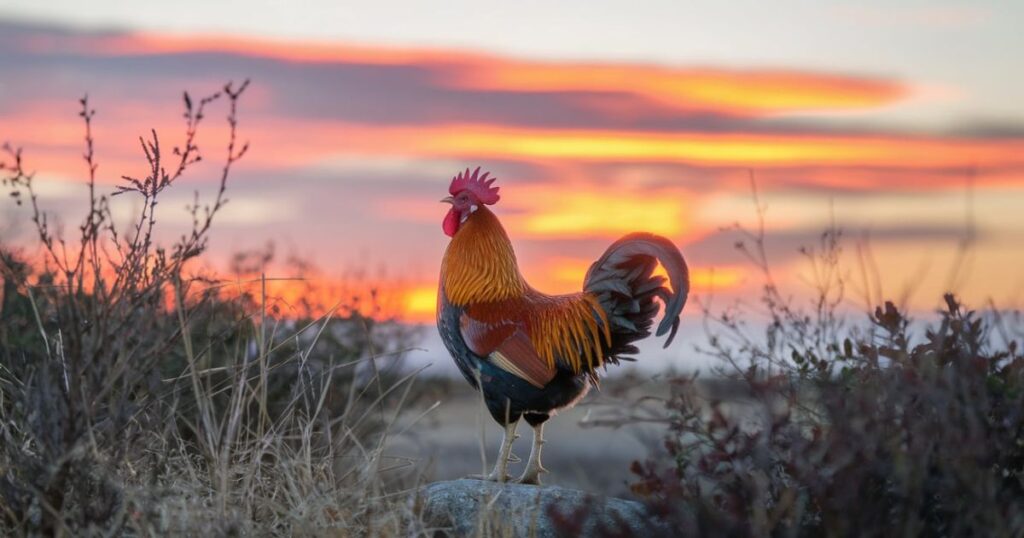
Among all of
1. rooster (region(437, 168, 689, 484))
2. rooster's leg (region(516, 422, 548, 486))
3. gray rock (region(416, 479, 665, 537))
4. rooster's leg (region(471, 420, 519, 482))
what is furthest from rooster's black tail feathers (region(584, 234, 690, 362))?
gray rock (region(416, 479, 665, 537))

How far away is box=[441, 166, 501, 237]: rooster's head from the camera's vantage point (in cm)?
709

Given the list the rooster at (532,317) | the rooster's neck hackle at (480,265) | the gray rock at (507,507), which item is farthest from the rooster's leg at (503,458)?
the rooster's neck hackle at (480,265)

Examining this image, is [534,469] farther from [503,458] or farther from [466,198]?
[466,198]

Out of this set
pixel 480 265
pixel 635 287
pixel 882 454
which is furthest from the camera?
pixel 480 265

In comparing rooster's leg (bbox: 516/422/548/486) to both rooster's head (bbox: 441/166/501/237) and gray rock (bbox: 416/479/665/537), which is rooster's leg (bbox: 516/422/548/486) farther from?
rooster's head (bbox: 441/166/501/237)

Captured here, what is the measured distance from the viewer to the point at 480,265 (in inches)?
271

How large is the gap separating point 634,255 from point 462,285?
967 mm

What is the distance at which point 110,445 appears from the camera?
5336mm

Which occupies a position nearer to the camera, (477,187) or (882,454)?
(882,454)

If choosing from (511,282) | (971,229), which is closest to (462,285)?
(511,282)

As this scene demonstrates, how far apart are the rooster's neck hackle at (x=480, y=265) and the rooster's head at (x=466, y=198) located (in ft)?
0.15

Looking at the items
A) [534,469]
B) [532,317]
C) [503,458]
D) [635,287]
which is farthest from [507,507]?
[635,287]

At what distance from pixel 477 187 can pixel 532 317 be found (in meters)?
0.86

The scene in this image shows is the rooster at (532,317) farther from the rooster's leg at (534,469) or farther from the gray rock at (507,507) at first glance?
the gray rock at (507,507)
